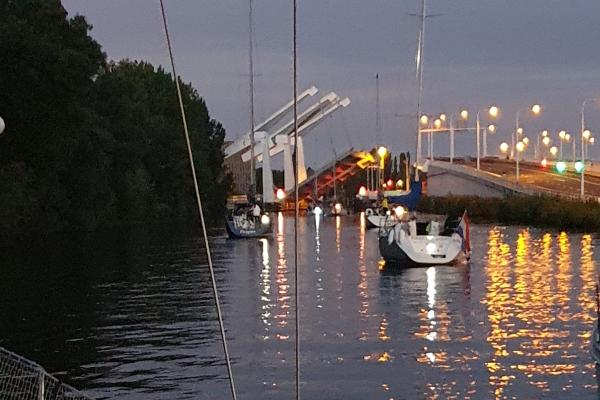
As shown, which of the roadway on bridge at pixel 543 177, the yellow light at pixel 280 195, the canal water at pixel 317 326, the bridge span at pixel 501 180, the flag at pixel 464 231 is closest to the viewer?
the canal water at pixel 317 326

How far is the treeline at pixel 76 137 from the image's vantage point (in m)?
66.2

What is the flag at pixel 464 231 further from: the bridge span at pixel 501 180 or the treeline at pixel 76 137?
the bridge span at pixel 501 180

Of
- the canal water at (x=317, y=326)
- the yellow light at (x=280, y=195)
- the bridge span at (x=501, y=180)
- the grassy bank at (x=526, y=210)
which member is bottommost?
the canal water at (x=317, y=326)

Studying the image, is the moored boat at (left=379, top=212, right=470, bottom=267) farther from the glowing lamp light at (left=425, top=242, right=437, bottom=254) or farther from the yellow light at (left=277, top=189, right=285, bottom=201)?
the yellow light at (left=277, top=189, right=285, bottom=201)

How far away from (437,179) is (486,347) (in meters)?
108

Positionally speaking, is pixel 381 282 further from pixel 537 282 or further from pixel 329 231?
pixel 329 231

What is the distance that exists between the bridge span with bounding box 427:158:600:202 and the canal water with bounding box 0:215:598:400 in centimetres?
5141

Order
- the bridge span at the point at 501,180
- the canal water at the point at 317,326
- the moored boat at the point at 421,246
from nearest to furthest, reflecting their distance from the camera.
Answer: the canal water at the point at 317,326 < the moored boat at the point at 421,246 < the bridge span at the point at 501,180

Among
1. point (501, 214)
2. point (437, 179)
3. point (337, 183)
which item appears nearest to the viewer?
point (501, 214)

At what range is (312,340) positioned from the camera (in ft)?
84.4

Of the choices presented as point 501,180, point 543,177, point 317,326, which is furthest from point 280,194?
point 317,326

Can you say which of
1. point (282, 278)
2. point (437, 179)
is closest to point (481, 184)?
point (437, 179)

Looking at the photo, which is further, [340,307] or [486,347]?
[340,307]

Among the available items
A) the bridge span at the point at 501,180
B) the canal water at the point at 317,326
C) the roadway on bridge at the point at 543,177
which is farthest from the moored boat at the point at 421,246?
the roadway on bridge at the point at 543,177
